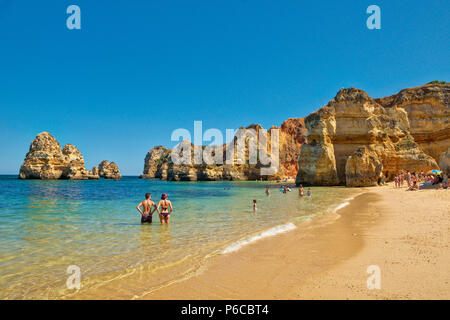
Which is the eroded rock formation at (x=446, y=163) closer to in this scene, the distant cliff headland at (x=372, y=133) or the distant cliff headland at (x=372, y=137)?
the distant cliff headland at (x=372, y=137)

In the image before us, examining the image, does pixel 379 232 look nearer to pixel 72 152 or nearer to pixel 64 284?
pixel 64 284

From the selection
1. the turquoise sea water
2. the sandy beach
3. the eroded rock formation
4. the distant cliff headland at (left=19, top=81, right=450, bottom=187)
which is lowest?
the turquoise sea water

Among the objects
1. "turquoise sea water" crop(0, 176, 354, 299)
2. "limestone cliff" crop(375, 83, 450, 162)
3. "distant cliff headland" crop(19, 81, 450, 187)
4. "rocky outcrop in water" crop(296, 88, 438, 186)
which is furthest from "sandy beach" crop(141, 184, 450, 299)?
"limestone cliff" crop(375, 83, 450, 162)

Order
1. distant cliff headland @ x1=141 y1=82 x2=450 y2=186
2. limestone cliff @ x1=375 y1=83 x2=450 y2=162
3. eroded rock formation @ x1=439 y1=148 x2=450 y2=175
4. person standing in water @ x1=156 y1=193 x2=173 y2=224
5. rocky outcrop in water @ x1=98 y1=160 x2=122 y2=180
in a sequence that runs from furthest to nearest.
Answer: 1. rocky outcrop in water @ x1=98 y1=160 x2=122 y2=180
2. limestone cliff @ x1=375 y1=83 x2=450 y2=162
3. distant cliff headland @ x1=141 y1=82 x2=450 y2=186
4. eroded rock formation @ x1=439 y1=148 x2=450 y2=175
5. person standing in water @ x1=156 y1=193 x2=173 y2=224

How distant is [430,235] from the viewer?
6422mm

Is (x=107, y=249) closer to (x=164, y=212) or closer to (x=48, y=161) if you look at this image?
(x=164, y=212)

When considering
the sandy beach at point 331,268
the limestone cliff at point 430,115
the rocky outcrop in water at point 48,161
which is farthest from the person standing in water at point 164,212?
the rocky outcrop in water at point 48,161

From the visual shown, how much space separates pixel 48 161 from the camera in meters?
75.8

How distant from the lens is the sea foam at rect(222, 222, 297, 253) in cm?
677

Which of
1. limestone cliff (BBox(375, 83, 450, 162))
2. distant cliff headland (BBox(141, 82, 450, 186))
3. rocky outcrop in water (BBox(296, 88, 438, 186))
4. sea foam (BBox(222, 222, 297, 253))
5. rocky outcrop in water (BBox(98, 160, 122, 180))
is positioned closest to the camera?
sea foam (BBox(222, 222, 297, 253))

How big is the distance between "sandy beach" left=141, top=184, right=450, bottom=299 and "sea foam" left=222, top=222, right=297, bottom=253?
0.97ft

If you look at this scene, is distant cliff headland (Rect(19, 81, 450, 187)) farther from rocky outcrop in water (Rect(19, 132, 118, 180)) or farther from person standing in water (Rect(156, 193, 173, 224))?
rocky outcrop in water (Rect(19, 132, 118, 180))
